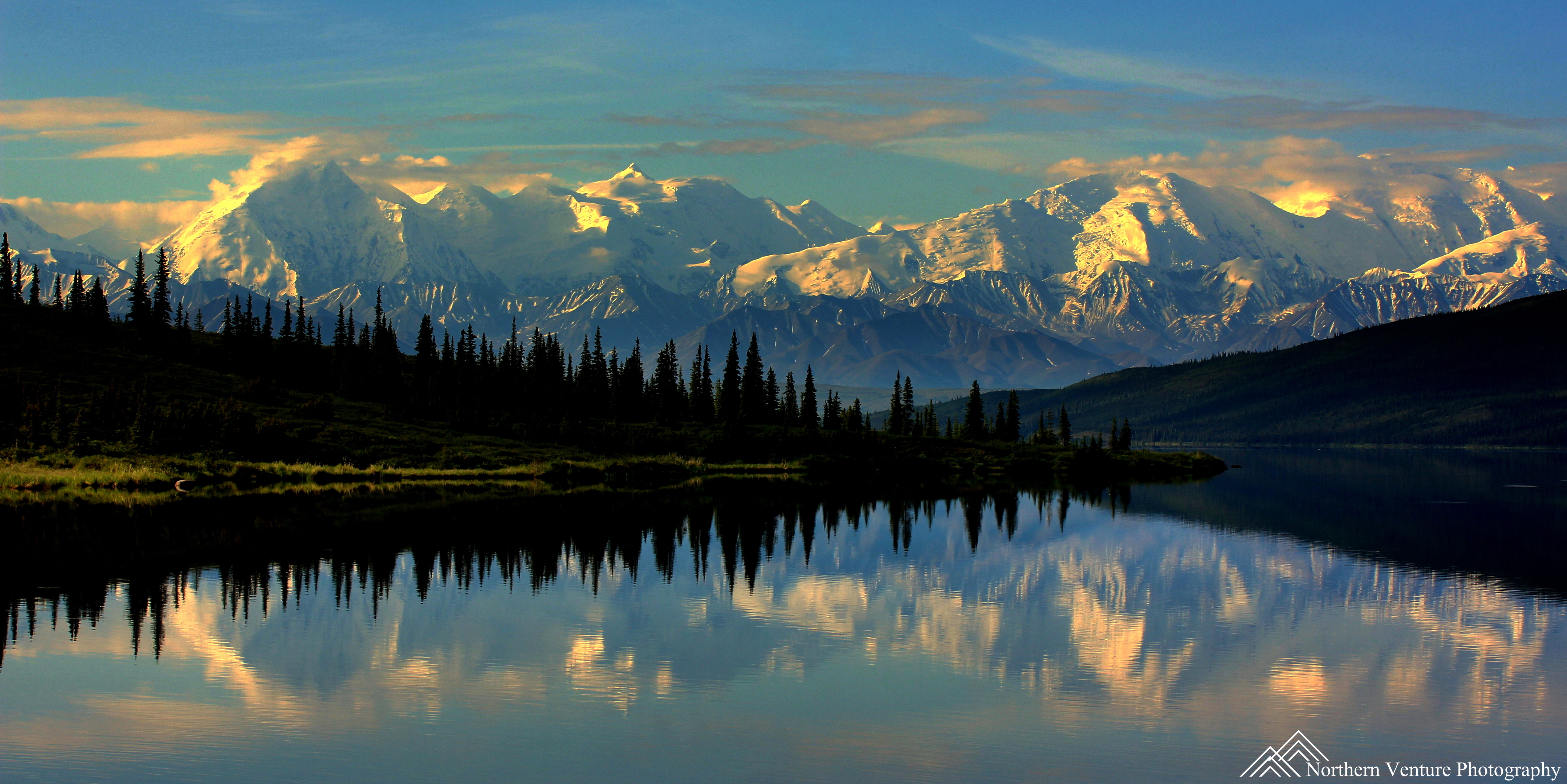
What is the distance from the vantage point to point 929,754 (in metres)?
31.0

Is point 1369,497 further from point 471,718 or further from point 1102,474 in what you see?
point 471,718

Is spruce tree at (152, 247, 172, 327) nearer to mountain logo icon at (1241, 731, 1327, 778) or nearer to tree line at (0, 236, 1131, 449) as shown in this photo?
tree line at (0, 236, 1131, 449)

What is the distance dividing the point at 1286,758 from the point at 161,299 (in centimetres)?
17447

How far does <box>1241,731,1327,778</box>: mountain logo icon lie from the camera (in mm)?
30141

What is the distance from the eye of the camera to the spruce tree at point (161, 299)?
169250mm

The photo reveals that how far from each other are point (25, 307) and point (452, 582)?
13972cm

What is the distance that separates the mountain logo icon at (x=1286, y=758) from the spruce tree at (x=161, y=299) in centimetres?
16221

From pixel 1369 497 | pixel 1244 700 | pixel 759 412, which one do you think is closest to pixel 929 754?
pixel 1244 700

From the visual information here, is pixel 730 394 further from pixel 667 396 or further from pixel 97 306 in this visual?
pixel 97 306

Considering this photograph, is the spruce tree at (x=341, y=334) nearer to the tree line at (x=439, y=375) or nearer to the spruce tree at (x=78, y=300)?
the tree line at (x=439, y=375)

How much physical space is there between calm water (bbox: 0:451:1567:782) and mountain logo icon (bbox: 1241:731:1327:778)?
28 cm

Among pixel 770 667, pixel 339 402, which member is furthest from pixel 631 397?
pixel 770 667

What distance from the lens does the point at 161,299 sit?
176 meters

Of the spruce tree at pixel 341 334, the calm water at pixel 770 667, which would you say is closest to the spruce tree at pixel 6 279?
the spruce tree at pixel 341 334
